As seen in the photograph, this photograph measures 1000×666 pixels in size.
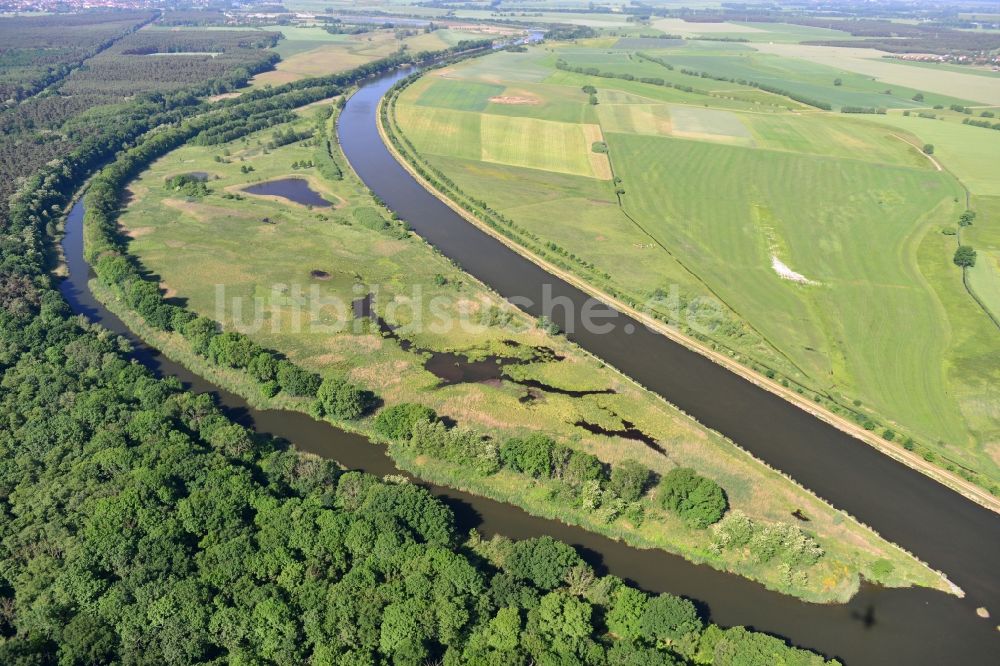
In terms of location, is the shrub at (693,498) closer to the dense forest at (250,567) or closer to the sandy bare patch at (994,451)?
the dense forest at (250,567)

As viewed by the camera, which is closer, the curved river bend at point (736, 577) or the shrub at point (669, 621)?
the shrub at point (669, 621)

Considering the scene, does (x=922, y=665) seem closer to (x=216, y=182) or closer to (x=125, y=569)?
(x=125, y=569)

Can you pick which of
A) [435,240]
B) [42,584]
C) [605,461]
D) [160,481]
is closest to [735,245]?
[435,240]

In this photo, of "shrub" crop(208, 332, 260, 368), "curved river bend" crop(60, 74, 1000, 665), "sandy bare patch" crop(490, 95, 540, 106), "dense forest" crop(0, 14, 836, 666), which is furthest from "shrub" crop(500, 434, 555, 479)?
"sandy bare patch" crop(490, 95, 540, 106)

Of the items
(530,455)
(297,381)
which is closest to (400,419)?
(297,381)

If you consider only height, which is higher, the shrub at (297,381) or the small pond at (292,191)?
the small pond at (292,191)

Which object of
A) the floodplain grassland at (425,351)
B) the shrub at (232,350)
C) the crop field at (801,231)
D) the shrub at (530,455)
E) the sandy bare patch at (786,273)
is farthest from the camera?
the sandy bare patch at (786,273)

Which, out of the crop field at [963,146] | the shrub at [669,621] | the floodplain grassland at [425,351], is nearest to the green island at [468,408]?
the shrub at [669,621]
